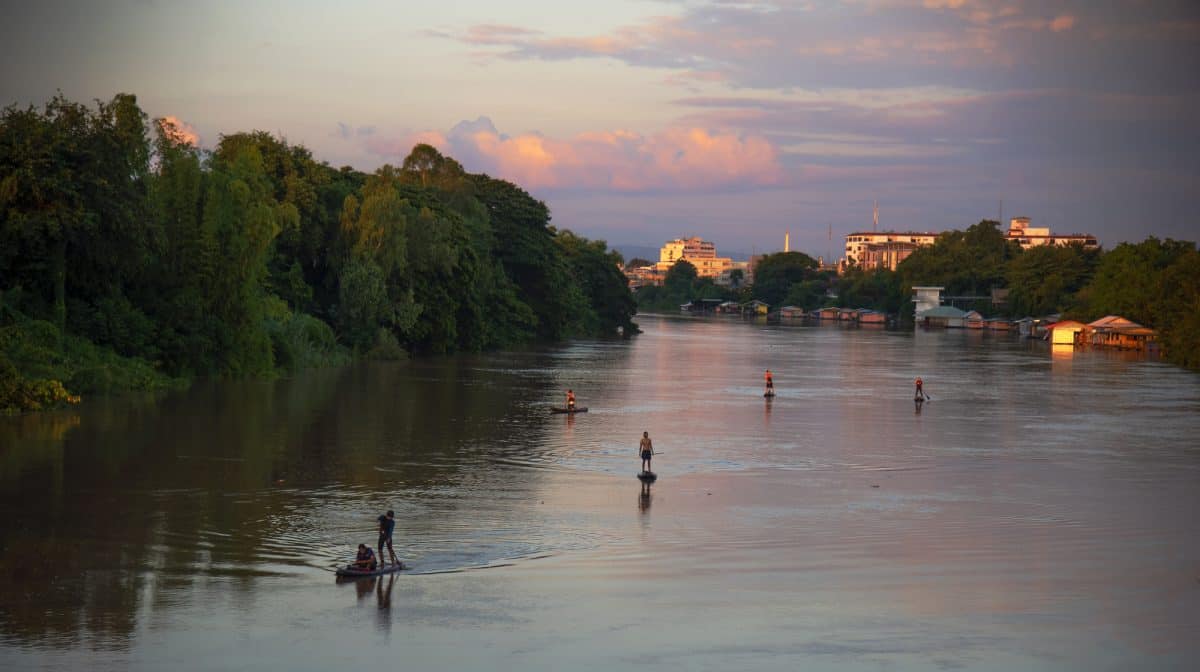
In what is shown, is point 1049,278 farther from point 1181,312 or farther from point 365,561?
point 365,561

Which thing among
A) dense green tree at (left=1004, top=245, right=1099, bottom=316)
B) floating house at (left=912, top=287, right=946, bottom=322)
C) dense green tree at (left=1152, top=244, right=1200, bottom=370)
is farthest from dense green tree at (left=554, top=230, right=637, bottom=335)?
floating house at (left=912, top=287, right=946, bottom=322)

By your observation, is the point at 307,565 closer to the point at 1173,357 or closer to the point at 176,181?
the point at 176,181

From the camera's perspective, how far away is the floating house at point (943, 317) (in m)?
179

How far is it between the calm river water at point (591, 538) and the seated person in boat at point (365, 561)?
1.26 feet

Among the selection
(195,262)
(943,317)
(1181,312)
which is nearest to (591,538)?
(195,262)

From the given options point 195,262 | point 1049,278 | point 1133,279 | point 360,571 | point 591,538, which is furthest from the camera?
point 1049,278

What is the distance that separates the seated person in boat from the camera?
19734 millimetres

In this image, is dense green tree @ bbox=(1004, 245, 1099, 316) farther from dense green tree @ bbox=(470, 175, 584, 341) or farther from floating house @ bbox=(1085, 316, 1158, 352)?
dense green tree @ bbox=(470, 175, 584, 341)

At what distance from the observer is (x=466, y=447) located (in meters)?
36.2

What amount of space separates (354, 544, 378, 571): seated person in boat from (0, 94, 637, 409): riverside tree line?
23296 mm

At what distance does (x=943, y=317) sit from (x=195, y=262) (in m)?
145

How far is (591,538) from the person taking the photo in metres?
23.4

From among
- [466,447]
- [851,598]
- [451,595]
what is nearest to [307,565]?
[451,595]

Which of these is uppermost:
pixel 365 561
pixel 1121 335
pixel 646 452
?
pixel 1121 335
